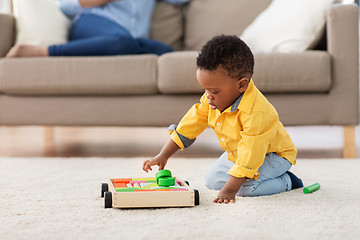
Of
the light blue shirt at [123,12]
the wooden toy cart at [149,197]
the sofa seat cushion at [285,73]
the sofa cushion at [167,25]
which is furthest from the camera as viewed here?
the sofa cushion at [167,25]

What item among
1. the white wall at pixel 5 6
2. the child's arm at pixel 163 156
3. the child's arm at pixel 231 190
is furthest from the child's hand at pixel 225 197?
the white wall at pixel 5 6

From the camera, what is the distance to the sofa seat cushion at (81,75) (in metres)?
1.75

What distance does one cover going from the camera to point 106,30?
2184 mm

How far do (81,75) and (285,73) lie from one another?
792 millimetres

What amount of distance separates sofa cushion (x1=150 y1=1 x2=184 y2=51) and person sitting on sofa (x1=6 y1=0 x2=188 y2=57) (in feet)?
0.15

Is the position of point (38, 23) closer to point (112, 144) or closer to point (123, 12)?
point (123, 12)

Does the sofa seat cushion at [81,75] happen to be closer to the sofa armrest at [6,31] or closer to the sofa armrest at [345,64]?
the sofa armrest at [6,31]

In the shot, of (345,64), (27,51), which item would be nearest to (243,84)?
(345,64)

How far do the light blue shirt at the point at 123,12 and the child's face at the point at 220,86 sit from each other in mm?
1336

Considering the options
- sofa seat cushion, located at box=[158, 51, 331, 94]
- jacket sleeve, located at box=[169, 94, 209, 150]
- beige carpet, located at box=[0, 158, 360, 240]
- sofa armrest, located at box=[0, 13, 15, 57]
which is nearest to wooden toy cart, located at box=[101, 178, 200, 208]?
beige carpet, located at box=[0, 158, 360, 240]

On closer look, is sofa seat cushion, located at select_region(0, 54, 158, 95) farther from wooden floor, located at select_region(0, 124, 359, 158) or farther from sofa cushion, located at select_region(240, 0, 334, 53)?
sofa cushion, located at select_region(240, 0, 334, 53)

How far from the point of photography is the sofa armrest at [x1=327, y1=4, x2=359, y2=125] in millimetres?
1706

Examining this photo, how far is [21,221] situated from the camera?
0.85 metres

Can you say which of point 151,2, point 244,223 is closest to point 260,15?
point 151,2
